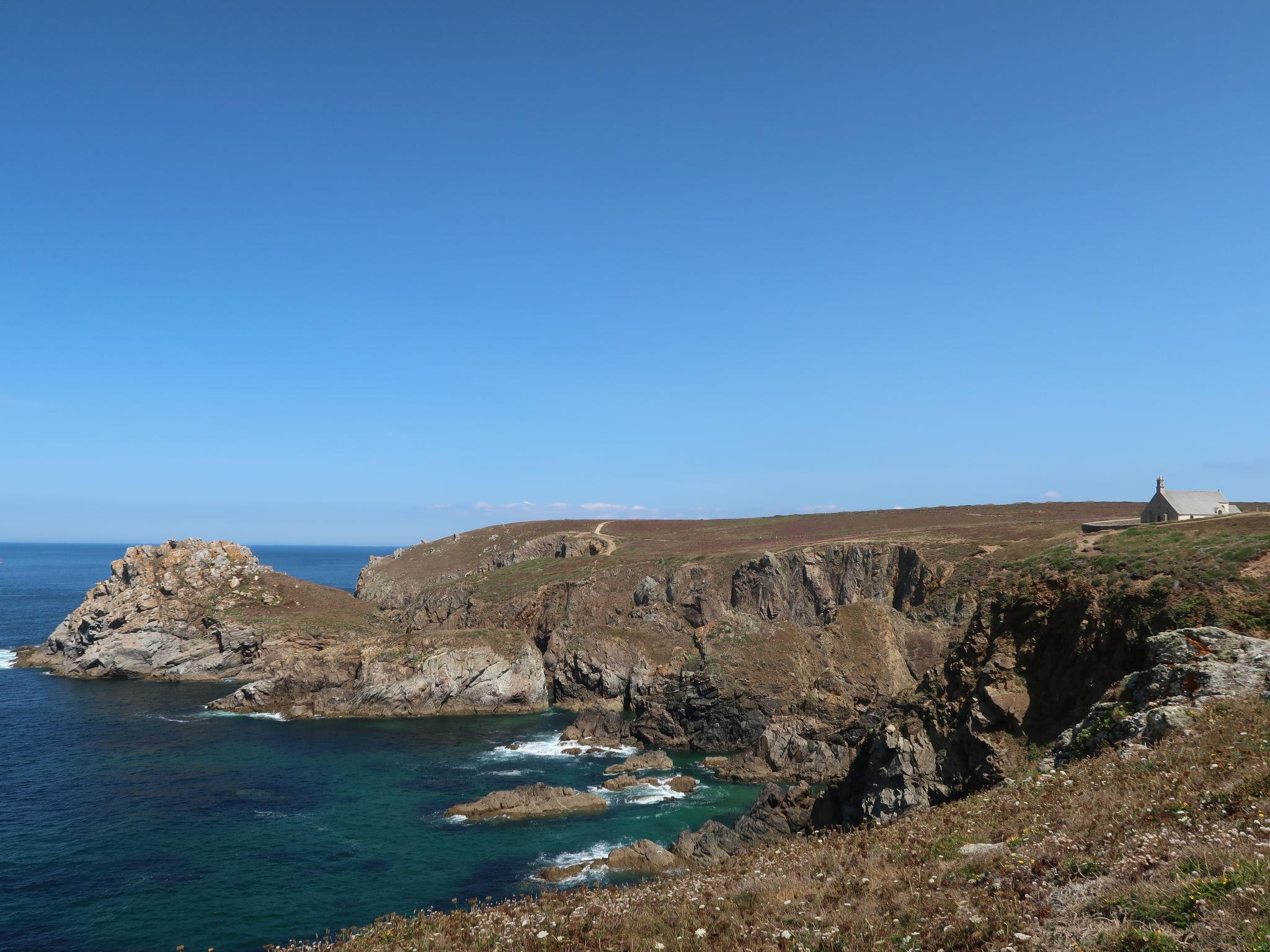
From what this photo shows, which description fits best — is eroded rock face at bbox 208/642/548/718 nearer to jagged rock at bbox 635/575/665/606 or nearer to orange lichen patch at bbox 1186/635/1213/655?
jagged rock at bbox 635/575/665/606

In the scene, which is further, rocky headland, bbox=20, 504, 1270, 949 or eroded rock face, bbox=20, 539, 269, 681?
eroded rock face, bbox=20, 539, 269, 681

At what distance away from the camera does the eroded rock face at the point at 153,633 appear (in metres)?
88.3

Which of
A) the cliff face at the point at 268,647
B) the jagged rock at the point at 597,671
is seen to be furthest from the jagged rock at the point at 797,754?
the cliff face at the point at 268,647

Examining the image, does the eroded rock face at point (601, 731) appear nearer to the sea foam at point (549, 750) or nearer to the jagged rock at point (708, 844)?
the sea foam at point (549, 750)

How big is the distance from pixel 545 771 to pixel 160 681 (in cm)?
6093

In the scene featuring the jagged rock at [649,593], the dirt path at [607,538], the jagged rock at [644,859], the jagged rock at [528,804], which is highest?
the dirt path at [607,538]

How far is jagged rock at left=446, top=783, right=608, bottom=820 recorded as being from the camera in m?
44.0

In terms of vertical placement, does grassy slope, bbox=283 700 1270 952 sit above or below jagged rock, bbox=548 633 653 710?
above

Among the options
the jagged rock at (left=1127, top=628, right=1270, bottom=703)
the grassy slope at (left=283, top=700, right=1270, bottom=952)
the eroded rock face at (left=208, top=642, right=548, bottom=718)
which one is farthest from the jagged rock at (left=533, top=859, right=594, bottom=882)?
the eroded rock face at (left=208, top=642, right=548, bottom=718)

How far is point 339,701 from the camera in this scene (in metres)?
72.3

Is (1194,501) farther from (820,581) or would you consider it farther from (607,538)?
(607,538)

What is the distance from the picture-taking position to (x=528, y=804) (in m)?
44.8

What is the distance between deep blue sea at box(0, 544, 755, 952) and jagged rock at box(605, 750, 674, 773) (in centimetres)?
147

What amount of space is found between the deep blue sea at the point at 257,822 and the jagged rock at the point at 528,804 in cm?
107
